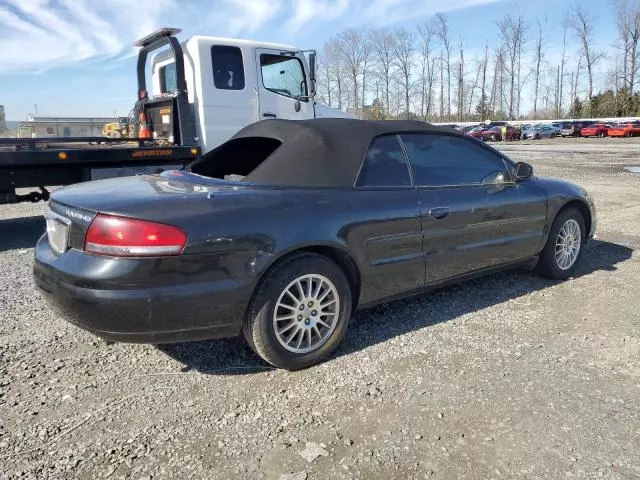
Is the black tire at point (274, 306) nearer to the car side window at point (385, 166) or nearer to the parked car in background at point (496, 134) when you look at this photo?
the car side window at point (385, 166)

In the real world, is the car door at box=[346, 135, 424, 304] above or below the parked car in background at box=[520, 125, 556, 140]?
below

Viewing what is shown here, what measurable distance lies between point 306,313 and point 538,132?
48.8m

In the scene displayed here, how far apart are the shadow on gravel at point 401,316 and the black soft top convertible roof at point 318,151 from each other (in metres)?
1.10

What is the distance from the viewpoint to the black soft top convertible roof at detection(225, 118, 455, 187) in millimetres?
3434

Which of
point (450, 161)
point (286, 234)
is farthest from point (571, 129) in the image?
point (286, 234)

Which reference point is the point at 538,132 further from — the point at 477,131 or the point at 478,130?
the point at 477,131

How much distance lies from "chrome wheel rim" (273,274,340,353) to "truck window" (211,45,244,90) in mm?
5456

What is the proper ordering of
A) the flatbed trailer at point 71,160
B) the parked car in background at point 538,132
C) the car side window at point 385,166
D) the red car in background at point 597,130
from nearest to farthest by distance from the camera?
the car side window at point 385,166 < the flatbed trailer at point 71,160 < the red car in background at point 597,130 < the parked car in background at point 538,132

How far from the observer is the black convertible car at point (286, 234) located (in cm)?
278

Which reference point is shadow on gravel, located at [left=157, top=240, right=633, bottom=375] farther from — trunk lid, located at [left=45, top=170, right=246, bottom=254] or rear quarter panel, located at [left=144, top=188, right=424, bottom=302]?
trunk lid, located at [left=45, top=170, right=246, bottom=254]

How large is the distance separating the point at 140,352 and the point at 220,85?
5350 mm

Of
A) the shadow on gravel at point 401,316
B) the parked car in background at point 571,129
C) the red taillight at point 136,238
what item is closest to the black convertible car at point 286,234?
the red taillight at point 136,238

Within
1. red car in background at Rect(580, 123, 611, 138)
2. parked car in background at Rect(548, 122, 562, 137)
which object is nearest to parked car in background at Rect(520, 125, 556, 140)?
parked car in background at Rect(548, 122, 562, 137)

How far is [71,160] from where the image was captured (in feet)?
22.0
